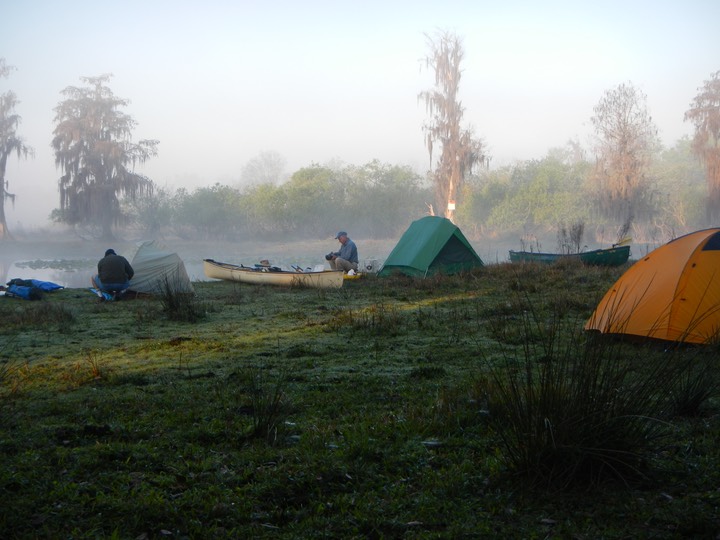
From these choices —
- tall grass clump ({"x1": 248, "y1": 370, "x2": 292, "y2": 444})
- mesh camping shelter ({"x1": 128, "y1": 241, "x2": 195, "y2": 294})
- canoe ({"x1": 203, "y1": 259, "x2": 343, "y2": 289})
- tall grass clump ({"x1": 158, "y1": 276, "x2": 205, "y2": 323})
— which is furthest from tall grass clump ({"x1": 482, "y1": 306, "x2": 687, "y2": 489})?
mesh camping shelter ({"x1": 128, "y1": 241, "x2": 195, "y2": 294})

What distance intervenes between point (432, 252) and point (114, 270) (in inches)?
290

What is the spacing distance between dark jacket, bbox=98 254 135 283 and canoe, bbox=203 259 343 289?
3.26m

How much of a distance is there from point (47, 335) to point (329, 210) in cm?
3804

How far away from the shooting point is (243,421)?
439cm

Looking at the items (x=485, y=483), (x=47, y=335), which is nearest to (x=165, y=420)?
(x=485, y=483)

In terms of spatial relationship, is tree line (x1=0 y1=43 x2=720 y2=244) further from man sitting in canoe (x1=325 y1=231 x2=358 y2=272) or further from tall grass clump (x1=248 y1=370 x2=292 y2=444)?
tall grass clump (x1=248 y1=370 x2=292 y2=444)

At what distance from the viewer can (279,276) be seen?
49.6 feet

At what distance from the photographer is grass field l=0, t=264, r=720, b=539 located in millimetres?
2941

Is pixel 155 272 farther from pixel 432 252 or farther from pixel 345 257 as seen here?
pixel 432 252

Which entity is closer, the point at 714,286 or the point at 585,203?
the point at 714,286

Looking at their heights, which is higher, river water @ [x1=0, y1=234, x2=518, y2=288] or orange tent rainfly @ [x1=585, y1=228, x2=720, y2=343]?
river water @ [x1=0, y1=234, x2=518, y2=288]

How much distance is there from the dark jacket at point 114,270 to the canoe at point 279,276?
10.7ft

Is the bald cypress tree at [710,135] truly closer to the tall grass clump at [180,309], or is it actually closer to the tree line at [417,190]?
the tree line at [417,190]

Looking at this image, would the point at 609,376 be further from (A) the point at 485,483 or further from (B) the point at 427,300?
(B) the point at 427,300
